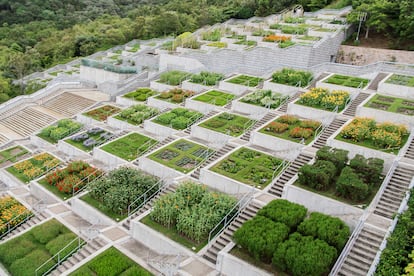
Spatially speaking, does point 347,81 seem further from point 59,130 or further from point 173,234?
point 59,130

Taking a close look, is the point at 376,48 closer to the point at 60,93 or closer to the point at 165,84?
the point at 165,84

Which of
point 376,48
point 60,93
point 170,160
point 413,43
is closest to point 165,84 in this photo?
point 60,93

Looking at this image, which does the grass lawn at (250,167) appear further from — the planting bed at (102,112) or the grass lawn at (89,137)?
the planting bed at (102,112)

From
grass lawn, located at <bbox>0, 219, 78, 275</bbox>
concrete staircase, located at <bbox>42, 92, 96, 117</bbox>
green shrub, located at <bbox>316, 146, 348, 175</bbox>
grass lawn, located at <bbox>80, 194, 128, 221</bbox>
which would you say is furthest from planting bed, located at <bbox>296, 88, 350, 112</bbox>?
concrete staircase, located at <bbox>42, 92, 96, 117</bbox>

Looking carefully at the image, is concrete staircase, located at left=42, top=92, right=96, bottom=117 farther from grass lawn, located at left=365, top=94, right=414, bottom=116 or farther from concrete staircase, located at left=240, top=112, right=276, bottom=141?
grass lawn, located at left=365, top=94, right=414, bottom=116

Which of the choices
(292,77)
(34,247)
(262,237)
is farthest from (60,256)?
(292,77)
